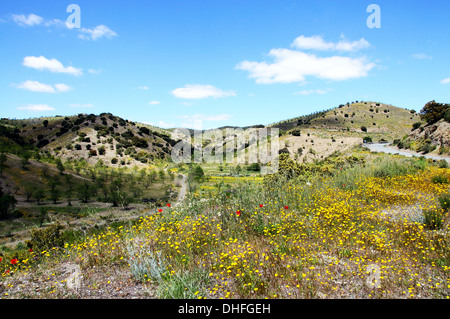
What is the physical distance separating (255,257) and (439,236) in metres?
4.54

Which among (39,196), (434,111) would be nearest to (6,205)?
(39,196)

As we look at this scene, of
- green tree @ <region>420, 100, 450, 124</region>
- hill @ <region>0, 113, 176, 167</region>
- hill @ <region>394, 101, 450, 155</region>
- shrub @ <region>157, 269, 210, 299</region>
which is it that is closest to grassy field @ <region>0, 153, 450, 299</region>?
shrub @ <region>157, 269, 210, 299</region>

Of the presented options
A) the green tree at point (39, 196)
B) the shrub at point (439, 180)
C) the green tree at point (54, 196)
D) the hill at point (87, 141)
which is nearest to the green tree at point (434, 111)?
the shrub at point (439, 180)

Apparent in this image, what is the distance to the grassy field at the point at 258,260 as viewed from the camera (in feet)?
13.3

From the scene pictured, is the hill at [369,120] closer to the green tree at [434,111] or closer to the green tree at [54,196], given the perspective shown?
the green tree at [434,111]

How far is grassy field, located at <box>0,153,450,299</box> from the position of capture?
13.3 ft

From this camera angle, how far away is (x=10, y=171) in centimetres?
3750

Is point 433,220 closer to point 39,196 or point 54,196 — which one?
point 54,196

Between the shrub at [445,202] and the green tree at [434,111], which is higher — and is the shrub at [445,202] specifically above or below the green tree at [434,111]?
below

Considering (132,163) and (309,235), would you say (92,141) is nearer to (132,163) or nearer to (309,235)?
(132,163)

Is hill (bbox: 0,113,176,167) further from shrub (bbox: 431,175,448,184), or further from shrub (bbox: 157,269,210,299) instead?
shrub (bbox: 157,269,210,299)

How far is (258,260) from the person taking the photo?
15.4 feet

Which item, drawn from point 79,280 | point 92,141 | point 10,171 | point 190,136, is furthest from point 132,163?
point 190,136
